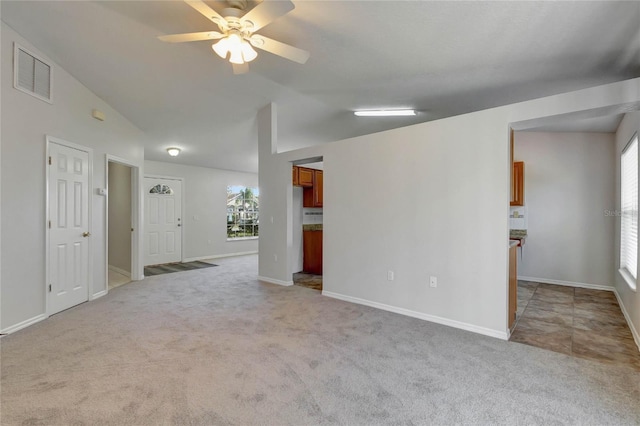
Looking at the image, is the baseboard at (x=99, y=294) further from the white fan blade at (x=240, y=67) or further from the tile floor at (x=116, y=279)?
the white fan blade at (x=240, y=67)

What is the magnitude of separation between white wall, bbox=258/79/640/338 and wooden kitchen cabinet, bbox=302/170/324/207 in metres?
1.37

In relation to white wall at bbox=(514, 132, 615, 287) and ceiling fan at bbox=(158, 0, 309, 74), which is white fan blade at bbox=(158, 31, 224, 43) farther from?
white wall at bbox=(514, 132, 615, 287)

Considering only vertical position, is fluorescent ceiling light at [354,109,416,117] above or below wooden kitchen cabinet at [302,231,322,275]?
above

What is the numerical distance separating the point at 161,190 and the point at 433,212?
6.51 m

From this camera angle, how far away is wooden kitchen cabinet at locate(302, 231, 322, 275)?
591 cm

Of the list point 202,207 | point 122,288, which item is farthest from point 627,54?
point 202,207

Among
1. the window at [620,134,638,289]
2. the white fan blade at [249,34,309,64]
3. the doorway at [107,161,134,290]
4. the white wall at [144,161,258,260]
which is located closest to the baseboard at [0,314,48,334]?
the doorway at [107,161,134,290]

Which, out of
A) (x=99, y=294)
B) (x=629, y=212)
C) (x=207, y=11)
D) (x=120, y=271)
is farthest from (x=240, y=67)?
(x=120, y=271)

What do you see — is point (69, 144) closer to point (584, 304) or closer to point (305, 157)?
point (305, 157)

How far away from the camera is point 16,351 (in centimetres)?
254

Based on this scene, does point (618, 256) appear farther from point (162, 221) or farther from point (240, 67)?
point (162, 221)

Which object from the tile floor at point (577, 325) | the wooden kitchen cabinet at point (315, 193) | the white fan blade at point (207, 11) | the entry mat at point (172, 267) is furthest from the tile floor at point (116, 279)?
the tile floor at point (577, 325)

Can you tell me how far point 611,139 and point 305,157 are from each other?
15.8ft

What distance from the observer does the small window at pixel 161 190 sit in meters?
7.17
